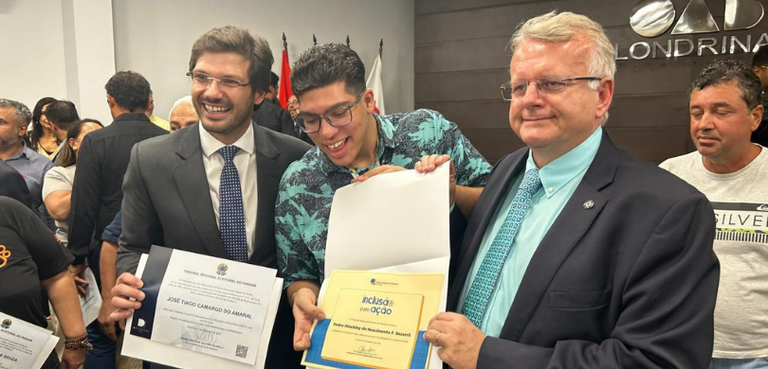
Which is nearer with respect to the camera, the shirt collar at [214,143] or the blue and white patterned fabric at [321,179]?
the blue and white patterned fabric at [321,179]

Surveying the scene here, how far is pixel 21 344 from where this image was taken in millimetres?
1727

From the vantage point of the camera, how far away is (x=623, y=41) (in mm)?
5391

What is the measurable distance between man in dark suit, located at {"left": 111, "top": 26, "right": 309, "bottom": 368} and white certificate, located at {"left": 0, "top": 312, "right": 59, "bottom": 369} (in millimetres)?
387

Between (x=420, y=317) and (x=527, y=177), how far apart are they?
1.40ft

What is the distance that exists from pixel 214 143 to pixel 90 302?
1528 mm

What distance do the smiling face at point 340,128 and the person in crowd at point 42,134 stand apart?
12.1ft

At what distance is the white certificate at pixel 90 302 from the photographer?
2.66 metres

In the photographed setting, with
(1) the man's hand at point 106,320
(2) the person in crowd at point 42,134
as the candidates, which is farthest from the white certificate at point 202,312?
(2) the person in crowd at point 42,134

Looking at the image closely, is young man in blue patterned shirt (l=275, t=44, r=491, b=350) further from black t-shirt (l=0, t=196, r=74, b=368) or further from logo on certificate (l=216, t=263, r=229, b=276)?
black t-shirt (l=0, t=196, r=74, b=368)

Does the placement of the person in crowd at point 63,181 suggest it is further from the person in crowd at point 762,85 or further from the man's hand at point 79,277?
the person in crowd at point 762,85

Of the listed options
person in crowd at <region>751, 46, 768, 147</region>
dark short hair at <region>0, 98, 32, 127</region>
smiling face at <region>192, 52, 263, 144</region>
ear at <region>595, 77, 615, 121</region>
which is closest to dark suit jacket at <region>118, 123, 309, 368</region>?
smiling face at <region>192, 52, 263, 144</region>

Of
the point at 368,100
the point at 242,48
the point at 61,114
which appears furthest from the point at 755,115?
the point at 61,114

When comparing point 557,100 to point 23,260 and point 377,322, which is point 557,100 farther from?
point 23,260

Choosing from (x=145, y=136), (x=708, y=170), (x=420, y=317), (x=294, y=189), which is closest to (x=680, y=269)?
(x=420, y=317)
